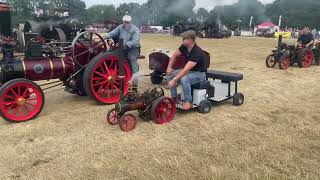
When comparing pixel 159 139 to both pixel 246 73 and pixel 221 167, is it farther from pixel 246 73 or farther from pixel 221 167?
pixel 246 73

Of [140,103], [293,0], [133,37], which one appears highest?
[293,0]

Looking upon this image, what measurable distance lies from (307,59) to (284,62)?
1083 mm

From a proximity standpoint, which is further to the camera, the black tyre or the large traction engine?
the black tyre

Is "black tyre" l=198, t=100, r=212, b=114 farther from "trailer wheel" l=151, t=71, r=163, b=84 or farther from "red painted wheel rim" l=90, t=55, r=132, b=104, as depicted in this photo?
"trailer wheel" l=151, t=71, r=163, b=84

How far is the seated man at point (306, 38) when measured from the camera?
37.4 feet

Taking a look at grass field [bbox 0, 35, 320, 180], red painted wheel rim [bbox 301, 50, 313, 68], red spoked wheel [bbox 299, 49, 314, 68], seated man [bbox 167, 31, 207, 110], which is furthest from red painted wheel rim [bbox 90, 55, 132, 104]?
red painted wheel rim [bbox 301, 50, 313, 68]

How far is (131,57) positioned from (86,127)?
2175 mm

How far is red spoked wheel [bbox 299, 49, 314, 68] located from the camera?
11055 mm

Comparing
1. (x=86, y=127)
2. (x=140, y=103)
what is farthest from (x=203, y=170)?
(x=86, y=127)

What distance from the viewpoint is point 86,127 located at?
211 inches

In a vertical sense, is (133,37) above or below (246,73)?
above

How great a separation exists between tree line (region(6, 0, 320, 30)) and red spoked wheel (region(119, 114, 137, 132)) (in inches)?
266

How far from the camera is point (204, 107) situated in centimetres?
592

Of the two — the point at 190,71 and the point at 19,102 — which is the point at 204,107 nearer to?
the point at 190,71
